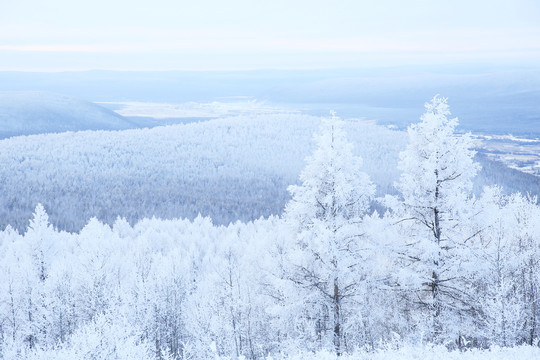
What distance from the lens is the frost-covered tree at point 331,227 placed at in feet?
46.0

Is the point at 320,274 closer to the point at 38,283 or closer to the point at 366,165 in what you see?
the point at 38,283

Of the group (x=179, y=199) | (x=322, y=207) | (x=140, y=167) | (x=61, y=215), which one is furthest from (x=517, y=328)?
(x=140, y=167)

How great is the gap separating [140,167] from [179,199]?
47.0 meters

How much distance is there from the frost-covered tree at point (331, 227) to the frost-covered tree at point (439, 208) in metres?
→ 1.65

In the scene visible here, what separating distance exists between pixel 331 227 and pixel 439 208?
137 inches

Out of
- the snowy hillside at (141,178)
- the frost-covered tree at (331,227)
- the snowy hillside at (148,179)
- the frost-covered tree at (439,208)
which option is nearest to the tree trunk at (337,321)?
the frost-covered tree at (331,227)

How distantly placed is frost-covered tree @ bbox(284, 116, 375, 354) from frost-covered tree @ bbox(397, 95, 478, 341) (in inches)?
64.8

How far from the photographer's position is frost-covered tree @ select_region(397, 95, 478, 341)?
45.1ft

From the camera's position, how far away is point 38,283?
30.3 m

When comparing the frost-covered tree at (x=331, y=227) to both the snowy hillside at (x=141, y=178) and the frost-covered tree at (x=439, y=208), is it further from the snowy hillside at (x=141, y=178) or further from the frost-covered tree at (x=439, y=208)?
the snowy hillside at (x=141, y=178)

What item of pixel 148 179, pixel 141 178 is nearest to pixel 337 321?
pixel 148 179

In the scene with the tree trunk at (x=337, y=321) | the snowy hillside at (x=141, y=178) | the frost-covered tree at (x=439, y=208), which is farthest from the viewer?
the snowy hillside at (x=141, y=178)

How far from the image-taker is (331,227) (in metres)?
14.2

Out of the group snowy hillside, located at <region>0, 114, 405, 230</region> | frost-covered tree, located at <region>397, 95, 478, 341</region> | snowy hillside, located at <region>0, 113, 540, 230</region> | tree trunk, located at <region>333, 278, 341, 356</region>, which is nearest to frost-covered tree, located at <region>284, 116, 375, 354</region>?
tree trunk, located at <region>333, 278, 341, 356</region>
